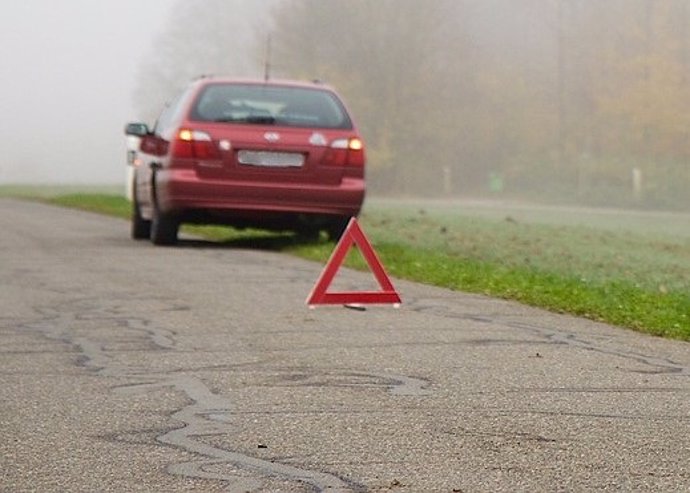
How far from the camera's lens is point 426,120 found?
72.1m

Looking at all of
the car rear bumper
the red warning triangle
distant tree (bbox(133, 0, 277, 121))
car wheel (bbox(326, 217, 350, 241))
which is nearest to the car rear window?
the car rear bumper

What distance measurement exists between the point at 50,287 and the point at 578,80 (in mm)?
61975

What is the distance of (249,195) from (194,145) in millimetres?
671

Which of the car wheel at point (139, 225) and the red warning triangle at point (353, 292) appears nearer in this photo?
the red warning triangle at point (353, 292)

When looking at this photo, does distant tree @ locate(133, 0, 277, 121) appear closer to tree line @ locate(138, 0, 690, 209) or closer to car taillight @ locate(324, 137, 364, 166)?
A: tree line @ locate(138, 0, 690, 209)

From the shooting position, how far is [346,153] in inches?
751

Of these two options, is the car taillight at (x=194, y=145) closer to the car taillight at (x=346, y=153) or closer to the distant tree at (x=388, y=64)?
the car taillight at (x=346, y=153)

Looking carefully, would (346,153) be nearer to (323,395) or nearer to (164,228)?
(164,228)

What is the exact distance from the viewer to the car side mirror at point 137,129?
20531 millimetres

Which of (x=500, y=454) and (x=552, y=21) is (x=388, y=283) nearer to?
(x=500, y=454)

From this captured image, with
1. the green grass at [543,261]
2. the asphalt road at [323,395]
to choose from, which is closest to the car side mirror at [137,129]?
the green grass at [543,261]

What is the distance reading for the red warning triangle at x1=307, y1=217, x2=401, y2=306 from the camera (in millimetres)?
12523

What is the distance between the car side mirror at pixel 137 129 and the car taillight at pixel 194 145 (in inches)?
63.6

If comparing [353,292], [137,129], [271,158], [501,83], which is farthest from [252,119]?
[501,83]
